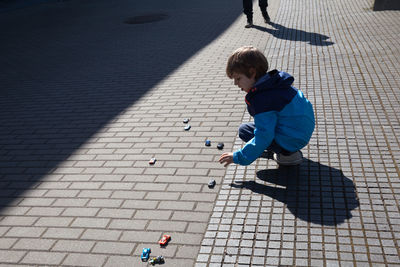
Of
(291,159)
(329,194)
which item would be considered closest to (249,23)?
(291,159)

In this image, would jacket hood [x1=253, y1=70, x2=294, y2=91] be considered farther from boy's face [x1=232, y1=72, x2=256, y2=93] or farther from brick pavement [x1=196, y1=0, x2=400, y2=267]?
brick pavement [x1=196, y1=0, x2=400, y2=267]

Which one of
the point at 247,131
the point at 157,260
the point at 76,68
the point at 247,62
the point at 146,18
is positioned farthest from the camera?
the point at 146,18

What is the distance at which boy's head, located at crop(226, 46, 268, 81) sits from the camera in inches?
151

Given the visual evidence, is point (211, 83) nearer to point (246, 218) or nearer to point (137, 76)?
point (137, 76)

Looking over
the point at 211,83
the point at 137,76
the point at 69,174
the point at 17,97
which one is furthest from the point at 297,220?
the point at 17,97

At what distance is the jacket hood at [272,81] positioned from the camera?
3.83 meters

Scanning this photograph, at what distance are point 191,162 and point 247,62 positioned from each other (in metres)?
1.48

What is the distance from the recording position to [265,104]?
12.6 feet

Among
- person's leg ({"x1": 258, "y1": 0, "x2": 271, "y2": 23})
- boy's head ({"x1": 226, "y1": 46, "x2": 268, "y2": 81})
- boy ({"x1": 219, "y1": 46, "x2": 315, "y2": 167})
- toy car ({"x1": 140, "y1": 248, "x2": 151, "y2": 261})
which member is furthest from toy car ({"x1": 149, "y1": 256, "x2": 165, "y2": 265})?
person's leg ({"x1": 258, "y1": 0, "x2": 271, "y2": 23})

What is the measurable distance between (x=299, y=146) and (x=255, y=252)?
1.33 metres

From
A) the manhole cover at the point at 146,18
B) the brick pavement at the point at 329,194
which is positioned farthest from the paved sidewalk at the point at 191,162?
the manhole cover at the point at 146,18

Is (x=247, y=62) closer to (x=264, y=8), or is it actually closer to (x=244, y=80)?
(x=244, y=80)

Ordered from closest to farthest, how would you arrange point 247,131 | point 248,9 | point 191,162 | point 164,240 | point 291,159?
point 164,240
point 291,159
point 247,131
point 191,162
point 248,9

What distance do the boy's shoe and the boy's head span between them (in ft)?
3.08
